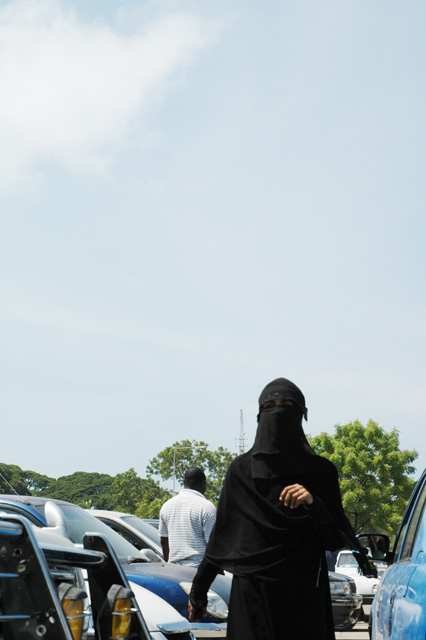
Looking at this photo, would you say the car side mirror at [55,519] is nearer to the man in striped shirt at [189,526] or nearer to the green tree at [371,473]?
the man in striped shirt at [189,526]

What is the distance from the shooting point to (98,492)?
126 meters

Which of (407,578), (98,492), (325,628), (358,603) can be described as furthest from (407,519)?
(98,492)

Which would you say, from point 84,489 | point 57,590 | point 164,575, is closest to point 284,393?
point 57,590

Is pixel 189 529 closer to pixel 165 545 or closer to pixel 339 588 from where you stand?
pixel 165 545

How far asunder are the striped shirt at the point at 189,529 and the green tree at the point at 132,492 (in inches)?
3061

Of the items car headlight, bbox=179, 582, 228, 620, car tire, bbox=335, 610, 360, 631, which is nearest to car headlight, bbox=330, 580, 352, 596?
car tire, bbox=335, 610, 360, 631

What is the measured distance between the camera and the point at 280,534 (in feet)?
13.5

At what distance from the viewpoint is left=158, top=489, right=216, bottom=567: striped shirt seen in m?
7.75

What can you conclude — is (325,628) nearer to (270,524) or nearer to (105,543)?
(270,524)

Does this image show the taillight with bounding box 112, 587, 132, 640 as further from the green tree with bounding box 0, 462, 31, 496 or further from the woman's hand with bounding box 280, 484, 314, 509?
the green tree with bounding box 0, 462, 31, 496

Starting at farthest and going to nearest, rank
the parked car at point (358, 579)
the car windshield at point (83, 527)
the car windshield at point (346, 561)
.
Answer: the car windshield at point (346, 561), the parked car at point (358, 579), the car windshield at point (83, 527)

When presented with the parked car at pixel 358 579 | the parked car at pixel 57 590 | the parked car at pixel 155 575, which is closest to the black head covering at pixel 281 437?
the parked car at pixel 57 590

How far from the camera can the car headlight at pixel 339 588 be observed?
13.6m

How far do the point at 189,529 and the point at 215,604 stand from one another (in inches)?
44.5
